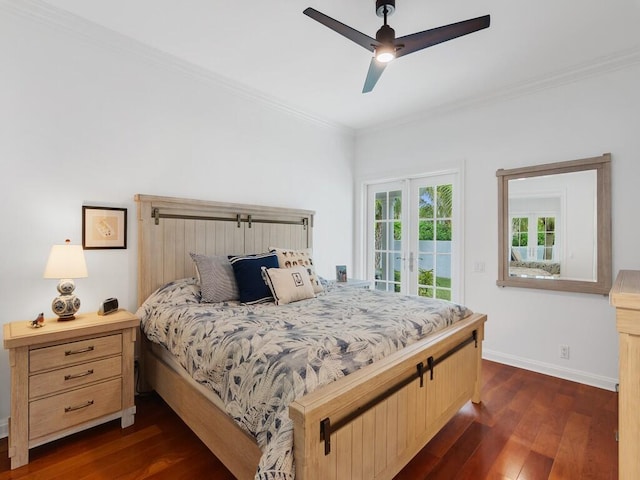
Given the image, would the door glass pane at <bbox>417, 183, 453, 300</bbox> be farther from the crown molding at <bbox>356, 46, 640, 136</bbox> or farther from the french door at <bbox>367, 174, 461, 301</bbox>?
the crown molding at <bbox>356, 46, 640, 136</bbox>

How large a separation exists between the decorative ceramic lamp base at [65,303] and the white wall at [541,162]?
11.5 ft

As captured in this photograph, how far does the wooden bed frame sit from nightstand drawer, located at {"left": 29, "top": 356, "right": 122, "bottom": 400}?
31 centimetres

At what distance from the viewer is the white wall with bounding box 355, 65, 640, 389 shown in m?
2.71

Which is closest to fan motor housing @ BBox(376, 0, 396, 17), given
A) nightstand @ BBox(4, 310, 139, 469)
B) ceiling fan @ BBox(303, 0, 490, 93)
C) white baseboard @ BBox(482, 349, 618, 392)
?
ceiling fan @ BBox(303, 0, 490, 93)

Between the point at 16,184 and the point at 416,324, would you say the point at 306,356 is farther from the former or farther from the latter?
the point at 16,184

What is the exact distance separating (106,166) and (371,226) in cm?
319

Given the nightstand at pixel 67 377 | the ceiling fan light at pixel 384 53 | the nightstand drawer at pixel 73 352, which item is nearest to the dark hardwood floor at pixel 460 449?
the nightstand at pixel 67 377

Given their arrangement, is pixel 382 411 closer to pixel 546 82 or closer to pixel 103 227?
pixel 103 227

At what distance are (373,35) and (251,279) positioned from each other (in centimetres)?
205

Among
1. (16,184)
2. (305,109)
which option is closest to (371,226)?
(305,109)

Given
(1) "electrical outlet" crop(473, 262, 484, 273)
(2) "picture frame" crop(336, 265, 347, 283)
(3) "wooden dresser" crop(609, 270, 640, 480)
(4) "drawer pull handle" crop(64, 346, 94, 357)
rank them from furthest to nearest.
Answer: (2) "picture frame" crop(336, 265, 347, 283) → (1) "electrical outlet" crop(473, 262, 484, 273) → (4) "drawer pull handle" crop(64, 346, 94, 357) → (3) "wooden dresser" crop(609, 270, 640, 480)

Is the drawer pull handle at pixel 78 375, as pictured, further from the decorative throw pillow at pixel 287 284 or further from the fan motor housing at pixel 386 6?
the fan motor housing at pixel 386 6

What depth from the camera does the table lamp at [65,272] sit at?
199cm

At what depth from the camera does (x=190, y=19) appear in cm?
228
